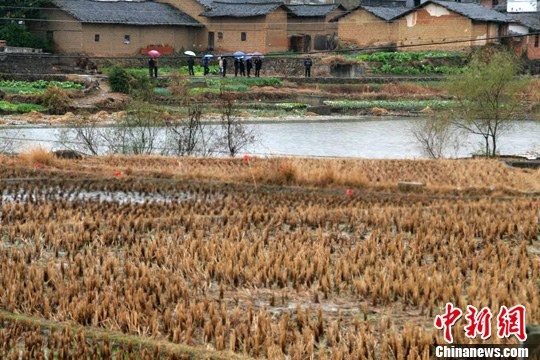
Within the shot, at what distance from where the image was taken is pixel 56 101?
100 ft

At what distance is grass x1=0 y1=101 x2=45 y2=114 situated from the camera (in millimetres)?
29781

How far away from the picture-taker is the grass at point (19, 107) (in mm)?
29781

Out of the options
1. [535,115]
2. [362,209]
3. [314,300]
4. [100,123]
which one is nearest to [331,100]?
[535,115]

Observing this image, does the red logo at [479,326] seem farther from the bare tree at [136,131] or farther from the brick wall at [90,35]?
the brick wall at [90,35]

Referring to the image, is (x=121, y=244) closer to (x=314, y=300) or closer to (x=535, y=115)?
(x=314, y=300)

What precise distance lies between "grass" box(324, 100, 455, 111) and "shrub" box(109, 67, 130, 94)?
6.94 m

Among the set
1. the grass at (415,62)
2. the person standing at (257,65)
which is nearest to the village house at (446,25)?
the grass at (415,62)

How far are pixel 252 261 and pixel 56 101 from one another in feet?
73.3

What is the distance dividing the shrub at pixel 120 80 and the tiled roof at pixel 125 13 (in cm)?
657

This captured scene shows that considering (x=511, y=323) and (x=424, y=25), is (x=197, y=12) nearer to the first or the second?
(x=424, y=25)

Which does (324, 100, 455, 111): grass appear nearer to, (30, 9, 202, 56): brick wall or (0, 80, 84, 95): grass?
(0, 80, 84, 95): grass

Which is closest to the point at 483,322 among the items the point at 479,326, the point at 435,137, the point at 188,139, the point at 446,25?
the point at 479,326

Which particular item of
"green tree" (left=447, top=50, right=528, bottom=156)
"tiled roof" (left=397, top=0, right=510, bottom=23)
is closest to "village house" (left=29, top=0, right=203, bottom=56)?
"tiled roof" (left=397, top=0, right=510, bottom=23)

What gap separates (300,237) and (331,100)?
82.6 ft
